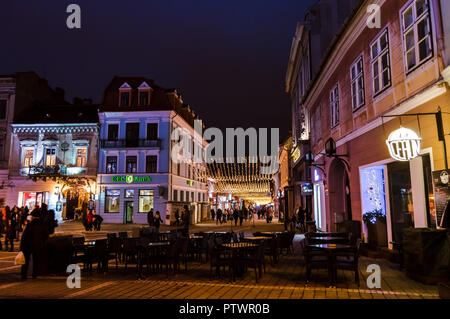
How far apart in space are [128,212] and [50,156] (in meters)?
8.92

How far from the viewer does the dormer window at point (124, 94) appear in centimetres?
3136

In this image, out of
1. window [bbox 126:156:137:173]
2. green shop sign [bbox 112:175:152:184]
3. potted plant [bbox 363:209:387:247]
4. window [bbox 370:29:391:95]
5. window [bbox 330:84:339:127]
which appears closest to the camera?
window [bbox 370:29:391:95]

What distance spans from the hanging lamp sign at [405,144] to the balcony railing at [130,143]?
25.1 m

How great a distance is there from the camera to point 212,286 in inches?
272

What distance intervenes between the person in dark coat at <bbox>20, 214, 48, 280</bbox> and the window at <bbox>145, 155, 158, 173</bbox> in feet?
73.1

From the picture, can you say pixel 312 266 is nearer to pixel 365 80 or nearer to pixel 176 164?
pixel 365 80

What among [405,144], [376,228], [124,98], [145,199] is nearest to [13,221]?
[376,228]

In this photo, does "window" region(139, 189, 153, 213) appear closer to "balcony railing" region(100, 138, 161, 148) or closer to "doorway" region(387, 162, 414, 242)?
"balcony railing" region(100, 138, 161, 148)

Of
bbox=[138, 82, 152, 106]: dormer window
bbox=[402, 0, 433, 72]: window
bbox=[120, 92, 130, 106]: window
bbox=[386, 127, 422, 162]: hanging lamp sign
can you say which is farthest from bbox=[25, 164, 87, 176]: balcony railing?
bbox=[402, 0, 433, 72]: window

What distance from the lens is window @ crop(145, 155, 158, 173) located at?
3058 cm

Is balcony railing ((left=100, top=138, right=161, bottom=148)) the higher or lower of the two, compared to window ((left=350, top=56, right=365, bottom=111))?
higher

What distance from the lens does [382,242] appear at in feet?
33.8

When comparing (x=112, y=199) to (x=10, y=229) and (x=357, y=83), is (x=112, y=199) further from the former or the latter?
(x=357, y=83)

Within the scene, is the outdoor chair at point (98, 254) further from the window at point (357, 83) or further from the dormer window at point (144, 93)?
the dormer window at point (144, 93)
